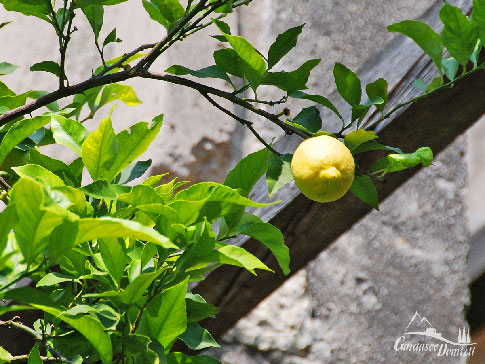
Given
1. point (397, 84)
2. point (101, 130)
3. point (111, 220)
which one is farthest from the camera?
point (397, 84)

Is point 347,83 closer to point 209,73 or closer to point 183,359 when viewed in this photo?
point 209,73

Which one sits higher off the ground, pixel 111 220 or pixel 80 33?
pixel 80 33

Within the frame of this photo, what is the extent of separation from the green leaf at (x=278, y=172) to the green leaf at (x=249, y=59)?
7cm

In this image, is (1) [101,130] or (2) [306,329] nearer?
(1) [101,130]

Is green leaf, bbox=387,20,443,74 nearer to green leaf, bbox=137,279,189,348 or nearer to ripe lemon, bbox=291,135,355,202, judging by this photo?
ripe lemon, bbox=291,135,355,202

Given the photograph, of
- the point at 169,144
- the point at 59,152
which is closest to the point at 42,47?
the point at 59,152

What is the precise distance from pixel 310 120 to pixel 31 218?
0.30 meters

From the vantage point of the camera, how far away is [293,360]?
1390 millimetres

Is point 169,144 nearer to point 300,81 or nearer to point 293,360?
point 293,360

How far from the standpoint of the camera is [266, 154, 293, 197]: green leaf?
53 cm

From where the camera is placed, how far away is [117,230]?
35cm

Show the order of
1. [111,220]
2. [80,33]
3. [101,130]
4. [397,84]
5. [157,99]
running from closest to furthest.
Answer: [111,220] → [101,130] → [397,84] → [157,99] → [80,33]

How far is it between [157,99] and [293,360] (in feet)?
2.21

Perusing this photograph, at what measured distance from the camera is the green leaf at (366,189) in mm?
573
